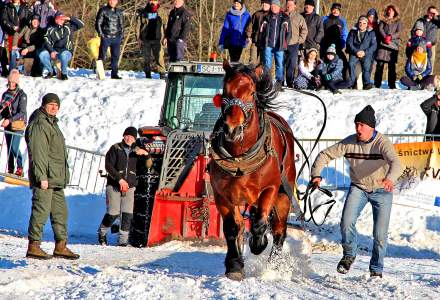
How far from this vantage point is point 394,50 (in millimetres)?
21891

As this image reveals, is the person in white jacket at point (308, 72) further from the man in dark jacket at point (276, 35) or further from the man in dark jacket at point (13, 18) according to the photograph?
the man in dark jacket at point (13, 18)

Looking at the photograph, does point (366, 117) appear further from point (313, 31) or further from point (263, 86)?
point (313, 31)

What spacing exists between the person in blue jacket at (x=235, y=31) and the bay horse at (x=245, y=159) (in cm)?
1099

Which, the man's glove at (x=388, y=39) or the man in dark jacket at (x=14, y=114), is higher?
the man's glove at (x=388, y=39)

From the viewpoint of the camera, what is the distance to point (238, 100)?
31.9 feet

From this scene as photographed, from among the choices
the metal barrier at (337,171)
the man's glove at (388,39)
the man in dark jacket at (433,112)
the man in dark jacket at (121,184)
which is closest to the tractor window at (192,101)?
the man in dark jacket at (121,184)

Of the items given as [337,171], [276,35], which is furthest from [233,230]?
[276,35]

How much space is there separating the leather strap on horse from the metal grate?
4.15 metres

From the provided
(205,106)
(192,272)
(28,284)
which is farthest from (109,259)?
(205,106)

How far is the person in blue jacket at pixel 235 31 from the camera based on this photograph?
72.3ft

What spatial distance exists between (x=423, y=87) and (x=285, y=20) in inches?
132

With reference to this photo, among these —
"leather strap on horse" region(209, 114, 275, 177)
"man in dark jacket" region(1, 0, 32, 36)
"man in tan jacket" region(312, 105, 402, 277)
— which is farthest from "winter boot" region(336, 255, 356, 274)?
"man in dark jacket" region(1, 0, 32, 36)

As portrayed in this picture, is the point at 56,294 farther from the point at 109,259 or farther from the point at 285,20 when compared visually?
the point at 285,20

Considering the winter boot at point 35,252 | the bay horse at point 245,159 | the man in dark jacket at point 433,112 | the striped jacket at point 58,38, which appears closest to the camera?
the bay horse at point 245,159
